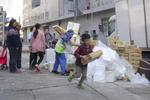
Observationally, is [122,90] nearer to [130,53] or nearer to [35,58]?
[130,53]

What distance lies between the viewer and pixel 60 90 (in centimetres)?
1059

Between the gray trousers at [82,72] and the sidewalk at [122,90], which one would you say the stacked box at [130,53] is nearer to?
the sidewalk at [122,90]

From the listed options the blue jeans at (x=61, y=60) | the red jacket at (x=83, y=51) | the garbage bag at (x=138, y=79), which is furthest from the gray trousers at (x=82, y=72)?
the blue jeans at (x=61, y=60)

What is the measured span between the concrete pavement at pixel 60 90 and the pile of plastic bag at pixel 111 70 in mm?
429

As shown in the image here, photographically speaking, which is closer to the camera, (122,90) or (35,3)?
(122,90)

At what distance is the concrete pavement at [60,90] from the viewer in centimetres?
972

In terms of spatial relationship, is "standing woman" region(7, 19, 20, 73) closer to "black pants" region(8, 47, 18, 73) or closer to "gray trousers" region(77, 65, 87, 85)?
"black pants" region(8, 47, 18, 73)

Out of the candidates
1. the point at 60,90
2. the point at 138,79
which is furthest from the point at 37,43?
the point at 60,90

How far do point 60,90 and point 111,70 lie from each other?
2.84 m

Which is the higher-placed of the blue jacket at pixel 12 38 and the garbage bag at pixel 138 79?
the blue jacket at pixel 12 38

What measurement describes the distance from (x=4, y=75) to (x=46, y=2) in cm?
5391

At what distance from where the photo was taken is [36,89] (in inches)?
418

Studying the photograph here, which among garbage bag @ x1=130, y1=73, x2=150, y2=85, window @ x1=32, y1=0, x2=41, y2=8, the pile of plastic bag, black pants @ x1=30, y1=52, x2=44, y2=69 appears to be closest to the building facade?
window @ x1=32, y1=0, x2=41, y2=8

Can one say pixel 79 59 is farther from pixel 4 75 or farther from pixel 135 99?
pixel 4 75
